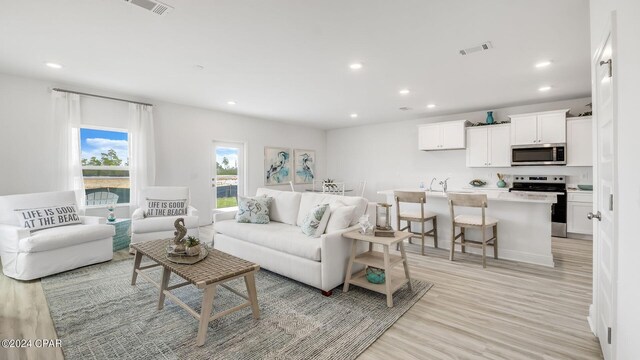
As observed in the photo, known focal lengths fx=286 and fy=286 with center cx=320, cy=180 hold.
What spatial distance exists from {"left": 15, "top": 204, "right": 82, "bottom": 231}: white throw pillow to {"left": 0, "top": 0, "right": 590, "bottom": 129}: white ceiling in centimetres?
179

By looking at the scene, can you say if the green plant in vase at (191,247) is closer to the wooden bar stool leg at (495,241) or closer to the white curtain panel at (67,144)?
the white curtain panel at (67,144)

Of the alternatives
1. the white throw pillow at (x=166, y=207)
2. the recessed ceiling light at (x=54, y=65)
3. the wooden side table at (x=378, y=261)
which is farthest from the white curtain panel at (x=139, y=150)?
the wooden side table at (x=378, y=261)

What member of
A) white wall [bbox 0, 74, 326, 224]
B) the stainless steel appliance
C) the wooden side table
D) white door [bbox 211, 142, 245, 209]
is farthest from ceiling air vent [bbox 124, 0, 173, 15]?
the stainless steel appliance

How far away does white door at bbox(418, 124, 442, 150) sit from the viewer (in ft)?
20.8

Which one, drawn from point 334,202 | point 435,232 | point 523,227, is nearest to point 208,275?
point 334,202

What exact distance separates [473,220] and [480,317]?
1596mm

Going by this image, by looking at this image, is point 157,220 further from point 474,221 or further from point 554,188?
point 554,188

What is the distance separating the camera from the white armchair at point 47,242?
308 centimetres

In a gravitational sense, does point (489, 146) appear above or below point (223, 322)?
above

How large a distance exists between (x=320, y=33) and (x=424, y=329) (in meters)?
2.71

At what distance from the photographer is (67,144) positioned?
14.0 ft

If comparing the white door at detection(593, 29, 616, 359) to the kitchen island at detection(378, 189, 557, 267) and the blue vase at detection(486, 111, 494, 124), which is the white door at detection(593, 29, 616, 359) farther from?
the blue vase at detection(486, 111, 494, 124)

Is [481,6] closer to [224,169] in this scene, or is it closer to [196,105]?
[196,105]

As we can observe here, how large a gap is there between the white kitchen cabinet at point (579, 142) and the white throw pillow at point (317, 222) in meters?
4.71
